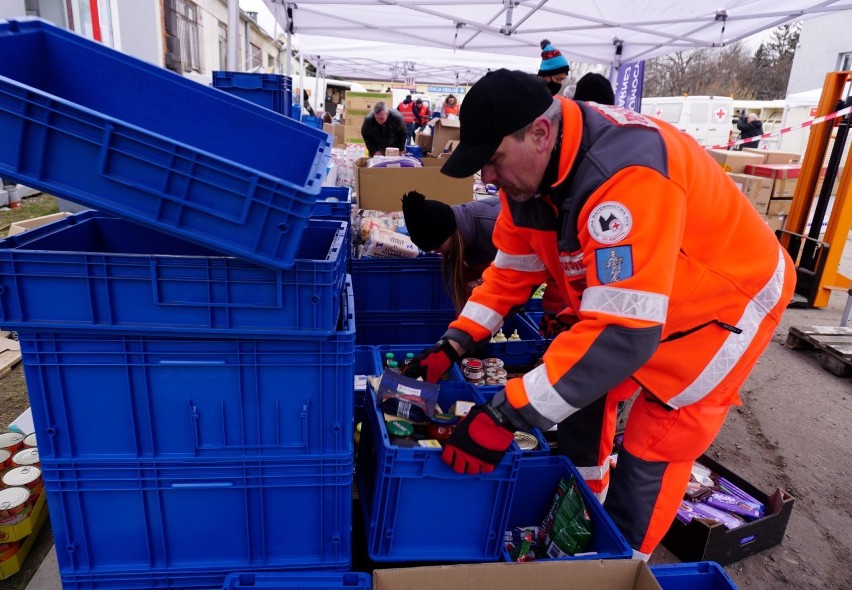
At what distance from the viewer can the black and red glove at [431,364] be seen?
219 centimetres

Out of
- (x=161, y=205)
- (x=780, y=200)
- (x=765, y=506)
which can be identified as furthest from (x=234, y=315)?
(x=780, y=200)

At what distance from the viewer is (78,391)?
1445 mm

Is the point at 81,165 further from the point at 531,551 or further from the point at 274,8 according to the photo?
the point at 274,8

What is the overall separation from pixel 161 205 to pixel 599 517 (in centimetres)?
157

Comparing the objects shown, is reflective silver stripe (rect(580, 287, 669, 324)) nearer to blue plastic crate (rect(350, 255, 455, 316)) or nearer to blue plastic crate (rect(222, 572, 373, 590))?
blue plastic crate (rect(222, 572, 373, 590))

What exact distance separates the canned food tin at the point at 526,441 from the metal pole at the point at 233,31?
379cm

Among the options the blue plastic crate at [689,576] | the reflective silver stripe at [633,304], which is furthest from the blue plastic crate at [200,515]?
the blue plastic crate at [689,576]

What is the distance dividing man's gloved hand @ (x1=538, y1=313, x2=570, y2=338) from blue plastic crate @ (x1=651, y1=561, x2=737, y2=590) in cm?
158

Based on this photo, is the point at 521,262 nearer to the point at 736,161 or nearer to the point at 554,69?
the point at 554,69

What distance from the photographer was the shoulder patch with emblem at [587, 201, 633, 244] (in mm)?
1445

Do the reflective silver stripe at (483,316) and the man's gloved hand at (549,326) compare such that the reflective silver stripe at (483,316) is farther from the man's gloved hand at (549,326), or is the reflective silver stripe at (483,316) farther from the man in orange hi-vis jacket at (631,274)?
the man's gloved hand at (549,326)

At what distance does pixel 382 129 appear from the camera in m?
9.09

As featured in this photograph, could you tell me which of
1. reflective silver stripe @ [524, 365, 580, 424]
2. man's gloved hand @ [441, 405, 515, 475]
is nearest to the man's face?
reflective silver stripe @ [524, 365, 580, 424]

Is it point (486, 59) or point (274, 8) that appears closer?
point (274, 8)
